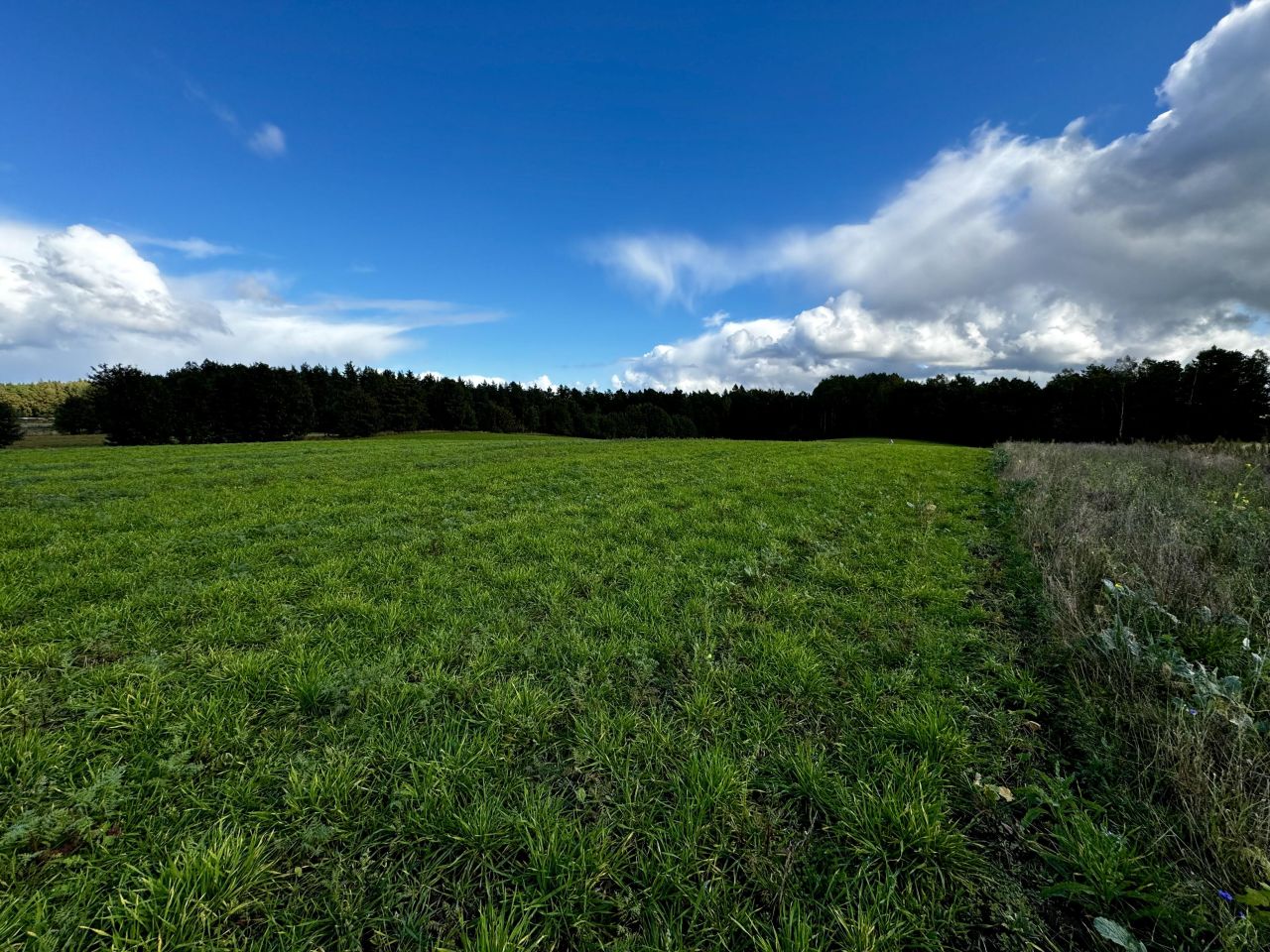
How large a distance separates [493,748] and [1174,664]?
5.64 metres

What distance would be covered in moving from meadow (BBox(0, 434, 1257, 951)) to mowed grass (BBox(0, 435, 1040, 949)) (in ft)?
0.07

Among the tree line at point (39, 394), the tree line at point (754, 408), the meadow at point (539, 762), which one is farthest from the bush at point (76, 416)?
the meadow at point (539, 762)

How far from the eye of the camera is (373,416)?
77062mm

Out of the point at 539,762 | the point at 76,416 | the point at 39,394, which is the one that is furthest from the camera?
the point at 39,394

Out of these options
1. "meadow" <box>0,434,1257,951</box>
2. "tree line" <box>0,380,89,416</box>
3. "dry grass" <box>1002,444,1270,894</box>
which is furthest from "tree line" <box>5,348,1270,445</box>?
"tree line" <box>0,380,89,416</box>

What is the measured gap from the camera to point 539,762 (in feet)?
11.2

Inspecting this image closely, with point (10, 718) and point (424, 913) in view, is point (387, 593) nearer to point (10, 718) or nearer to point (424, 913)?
point (10, 718)

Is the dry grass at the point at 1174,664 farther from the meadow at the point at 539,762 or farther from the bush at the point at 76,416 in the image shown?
the bush at the point at 76,416

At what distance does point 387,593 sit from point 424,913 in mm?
4249

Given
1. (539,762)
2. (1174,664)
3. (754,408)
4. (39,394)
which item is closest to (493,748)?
(539,762)

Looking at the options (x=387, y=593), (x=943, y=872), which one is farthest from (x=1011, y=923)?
(x=387, y=593)

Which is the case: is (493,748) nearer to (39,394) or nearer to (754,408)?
(754,408)

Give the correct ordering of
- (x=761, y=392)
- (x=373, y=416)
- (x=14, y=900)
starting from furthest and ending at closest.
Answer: (x=761, y=392) → (x=373, y=416) → (x=14, y=900)

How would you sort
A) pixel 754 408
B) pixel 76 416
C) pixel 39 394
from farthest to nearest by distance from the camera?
1. pixel 39 394
2. pixel 754 408
3. pixel 76 416
